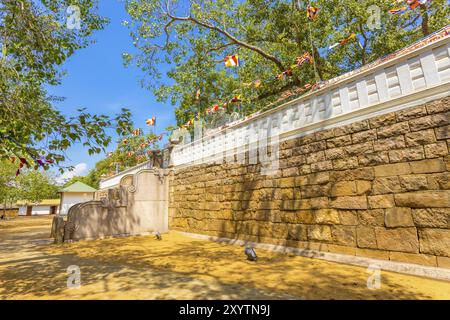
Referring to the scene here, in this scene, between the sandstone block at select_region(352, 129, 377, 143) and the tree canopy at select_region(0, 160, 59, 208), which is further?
the tree canopy at select_region(0, 160, 59, 208)

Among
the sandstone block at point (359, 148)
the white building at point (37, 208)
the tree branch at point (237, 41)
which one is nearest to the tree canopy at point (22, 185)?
the white building at point (37, 208)

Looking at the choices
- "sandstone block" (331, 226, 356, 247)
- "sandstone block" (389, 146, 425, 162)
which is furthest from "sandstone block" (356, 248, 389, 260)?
"sandstone block" (389, 146, 425, 162)

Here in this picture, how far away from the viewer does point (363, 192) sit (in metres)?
4.80

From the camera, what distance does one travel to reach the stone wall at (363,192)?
3.96 meters

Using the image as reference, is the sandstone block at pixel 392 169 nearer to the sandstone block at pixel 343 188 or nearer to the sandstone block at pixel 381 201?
the sandstone block at pixel 381 201

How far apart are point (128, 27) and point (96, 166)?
37308mm

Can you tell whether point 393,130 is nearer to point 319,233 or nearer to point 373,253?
point 373,253

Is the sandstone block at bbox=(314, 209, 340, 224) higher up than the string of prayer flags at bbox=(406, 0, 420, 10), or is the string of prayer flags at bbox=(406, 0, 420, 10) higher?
the string of prayer flags at bbox=(406, 0, 420, 10)

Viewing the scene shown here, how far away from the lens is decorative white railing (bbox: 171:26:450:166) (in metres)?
4.11

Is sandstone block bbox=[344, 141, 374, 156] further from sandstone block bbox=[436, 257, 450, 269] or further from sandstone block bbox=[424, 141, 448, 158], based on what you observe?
sandstone block bbox=[436, 257, 450, 269]

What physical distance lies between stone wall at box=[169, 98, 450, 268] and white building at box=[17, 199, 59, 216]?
48457 mm

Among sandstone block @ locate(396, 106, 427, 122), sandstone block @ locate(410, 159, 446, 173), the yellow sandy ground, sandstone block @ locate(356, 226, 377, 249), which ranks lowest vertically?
the yellow sandy ground

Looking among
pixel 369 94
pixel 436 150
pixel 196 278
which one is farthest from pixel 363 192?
pixel 196 278

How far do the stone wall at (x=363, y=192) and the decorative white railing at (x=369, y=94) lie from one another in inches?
8.7
